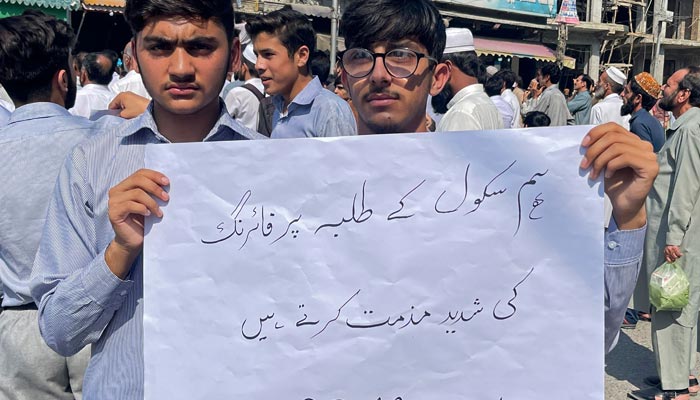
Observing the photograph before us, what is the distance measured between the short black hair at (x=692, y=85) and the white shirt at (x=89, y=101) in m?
4.12

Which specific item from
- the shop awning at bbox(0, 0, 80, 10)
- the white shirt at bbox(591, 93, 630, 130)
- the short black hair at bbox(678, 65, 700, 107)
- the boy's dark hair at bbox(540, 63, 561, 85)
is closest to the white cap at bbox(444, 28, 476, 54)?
the short black hair at bbox(678, 65, 700, 107)

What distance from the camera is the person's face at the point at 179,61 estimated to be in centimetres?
158

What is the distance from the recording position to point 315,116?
12.3 ft

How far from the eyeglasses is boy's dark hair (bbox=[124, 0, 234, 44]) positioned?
1.36ft

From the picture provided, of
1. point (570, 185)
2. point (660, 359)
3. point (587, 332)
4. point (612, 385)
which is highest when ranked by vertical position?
point (570, 185)

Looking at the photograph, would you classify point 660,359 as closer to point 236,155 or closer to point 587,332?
point 587,332

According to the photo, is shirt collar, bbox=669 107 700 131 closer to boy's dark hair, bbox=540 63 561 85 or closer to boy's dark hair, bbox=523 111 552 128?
boy's dark hair, bbox=523 111 552 128

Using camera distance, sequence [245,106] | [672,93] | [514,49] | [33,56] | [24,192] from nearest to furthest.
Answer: [24,192], [33,56], [672,93], [245,106], [514,49]

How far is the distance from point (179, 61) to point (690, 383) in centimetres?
442

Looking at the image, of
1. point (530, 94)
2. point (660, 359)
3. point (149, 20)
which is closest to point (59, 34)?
point (149, 20)

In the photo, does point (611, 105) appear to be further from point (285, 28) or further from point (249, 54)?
point (285, 28)

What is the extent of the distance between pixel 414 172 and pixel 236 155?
0.37 m

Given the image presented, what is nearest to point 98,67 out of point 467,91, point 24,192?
point 467,91

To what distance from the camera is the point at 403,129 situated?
1.88 m
